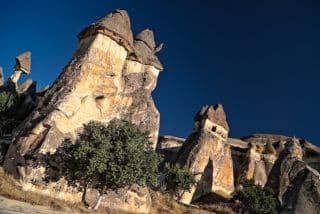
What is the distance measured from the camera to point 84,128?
22.6 m

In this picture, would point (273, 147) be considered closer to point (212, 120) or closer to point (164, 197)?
point (212, 120)

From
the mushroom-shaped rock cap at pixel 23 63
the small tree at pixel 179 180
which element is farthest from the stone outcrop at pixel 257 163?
the mushroom-shaped rock cap at pixel 23 63

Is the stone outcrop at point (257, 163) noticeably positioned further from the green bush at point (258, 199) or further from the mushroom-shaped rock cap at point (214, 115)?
the green bush at point (258, 199)

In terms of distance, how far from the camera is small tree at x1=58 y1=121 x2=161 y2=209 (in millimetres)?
18109

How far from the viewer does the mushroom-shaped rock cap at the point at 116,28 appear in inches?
1041

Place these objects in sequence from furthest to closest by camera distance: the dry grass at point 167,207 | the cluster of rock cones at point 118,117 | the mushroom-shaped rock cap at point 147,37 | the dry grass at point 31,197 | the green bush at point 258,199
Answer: the mushroom-shaped rock cap at point 147,37, the green bush at point 258,199, the dry grass at point 167,207, the cluster of rock cones at point 118,117, the dry grass at point 31,197

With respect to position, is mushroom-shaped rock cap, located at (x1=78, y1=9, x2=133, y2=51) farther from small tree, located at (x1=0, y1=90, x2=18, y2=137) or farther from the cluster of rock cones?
small tree, located at (x1=0, y1=90, x2=18, y2=137)

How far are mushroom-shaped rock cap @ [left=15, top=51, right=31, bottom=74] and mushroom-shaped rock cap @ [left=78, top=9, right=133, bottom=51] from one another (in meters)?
21.4

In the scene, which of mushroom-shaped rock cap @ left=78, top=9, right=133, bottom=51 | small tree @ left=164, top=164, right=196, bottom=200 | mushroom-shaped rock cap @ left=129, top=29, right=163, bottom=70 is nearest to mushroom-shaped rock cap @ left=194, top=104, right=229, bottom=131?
small tree @ left=164, top=164, right=196, bottom=200

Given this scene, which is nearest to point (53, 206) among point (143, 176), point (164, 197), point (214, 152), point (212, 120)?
point (143, 176)

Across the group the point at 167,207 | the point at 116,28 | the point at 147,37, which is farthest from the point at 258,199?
the point at 116,28

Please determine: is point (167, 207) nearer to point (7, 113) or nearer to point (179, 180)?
point (179, 180)

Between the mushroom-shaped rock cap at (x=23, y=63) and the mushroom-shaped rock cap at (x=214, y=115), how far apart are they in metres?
23.5

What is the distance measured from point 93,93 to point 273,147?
116ft
